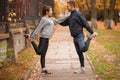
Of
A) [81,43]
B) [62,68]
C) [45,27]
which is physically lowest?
[62,68]

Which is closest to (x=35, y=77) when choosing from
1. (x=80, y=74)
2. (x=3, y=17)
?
(x=80, y=74)

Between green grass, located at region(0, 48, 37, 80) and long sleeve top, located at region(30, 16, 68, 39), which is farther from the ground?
long sleeve top, located at region(30, 16, 68, 39)

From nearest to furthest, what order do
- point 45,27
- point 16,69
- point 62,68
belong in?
point 45,27 → point 16,69 → point 62,68

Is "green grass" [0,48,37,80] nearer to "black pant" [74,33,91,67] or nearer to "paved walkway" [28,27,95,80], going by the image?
"paved walkway" [28,27,95,80]

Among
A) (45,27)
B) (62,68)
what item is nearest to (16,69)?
(62,68)

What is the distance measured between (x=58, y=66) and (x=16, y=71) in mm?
1802

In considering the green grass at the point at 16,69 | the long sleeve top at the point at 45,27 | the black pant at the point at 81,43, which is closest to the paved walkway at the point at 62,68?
the green grass at the point at 16,69

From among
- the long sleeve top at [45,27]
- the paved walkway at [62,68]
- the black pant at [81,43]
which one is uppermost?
the long sleeve top at [45,27]

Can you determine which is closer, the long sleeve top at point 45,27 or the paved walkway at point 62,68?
the paved walkway at point 62,68

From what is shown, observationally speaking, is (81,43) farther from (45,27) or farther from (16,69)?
(16,69)

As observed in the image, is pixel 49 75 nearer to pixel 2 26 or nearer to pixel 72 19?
pixel 72 19

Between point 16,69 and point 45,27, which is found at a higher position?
point 45,27

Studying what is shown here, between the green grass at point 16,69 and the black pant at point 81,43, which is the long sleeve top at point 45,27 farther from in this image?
the green grass at point 16,69

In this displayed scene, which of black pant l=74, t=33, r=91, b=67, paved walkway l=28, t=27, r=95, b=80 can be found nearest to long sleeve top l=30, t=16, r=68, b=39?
black pant l=74, t=33, r=91, b=67
